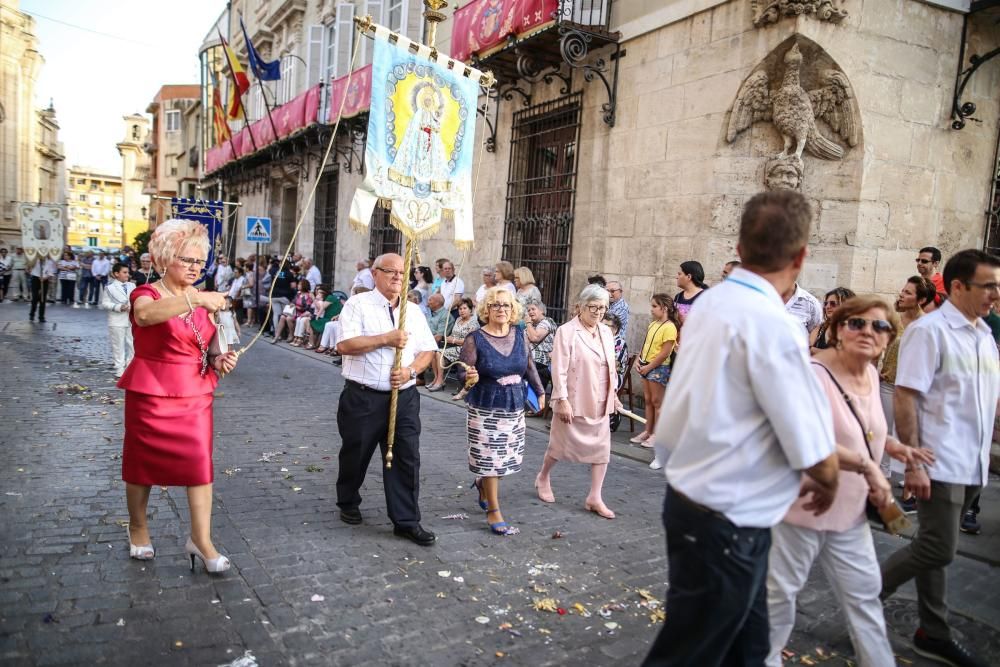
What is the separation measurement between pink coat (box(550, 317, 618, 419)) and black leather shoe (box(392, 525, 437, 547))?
1419 mm

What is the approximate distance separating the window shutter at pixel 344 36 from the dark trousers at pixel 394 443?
17234 mm

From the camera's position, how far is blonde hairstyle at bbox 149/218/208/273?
11.5 ft

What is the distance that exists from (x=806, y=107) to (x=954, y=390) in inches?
215

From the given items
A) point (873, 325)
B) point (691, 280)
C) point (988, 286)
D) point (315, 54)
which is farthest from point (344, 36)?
point (873, 325)

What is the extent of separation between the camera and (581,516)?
4.94 meters

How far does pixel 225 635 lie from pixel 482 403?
217cm

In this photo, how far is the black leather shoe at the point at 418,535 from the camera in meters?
4.22

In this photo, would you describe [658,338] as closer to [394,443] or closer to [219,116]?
[394,443]

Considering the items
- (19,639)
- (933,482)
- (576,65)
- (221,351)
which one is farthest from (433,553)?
(576,65)

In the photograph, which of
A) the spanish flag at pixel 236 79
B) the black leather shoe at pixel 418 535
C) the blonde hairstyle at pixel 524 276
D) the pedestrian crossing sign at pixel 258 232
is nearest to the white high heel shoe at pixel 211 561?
the black leather shoe at pixel 418 535

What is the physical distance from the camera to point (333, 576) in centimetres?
370

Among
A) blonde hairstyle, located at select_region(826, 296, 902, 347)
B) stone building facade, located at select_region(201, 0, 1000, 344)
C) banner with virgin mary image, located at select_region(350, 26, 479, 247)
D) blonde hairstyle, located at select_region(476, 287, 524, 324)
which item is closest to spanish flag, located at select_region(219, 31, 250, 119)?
stone building facade, located at select_region(201, 0, 1000, 344)

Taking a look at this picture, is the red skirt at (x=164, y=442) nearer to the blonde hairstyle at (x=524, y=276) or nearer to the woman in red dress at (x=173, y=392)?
the woman in red dress at (x=173, y=392)

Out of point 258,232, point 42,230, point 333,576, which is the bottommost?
point 333,576
